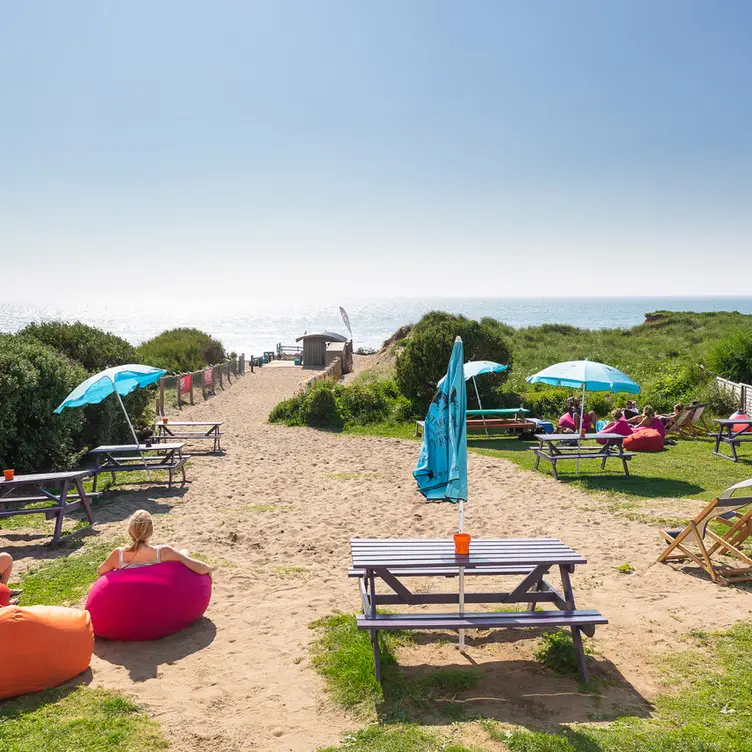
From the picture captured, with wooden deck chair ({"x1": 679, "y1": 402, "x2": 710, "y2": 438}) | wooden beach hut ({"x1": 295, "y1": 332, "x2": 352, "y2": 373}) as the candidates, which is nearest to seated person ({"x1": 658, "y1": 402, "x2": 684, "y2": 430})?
wooden deck chair ({"x1": 679, "y1": 402, "x2": 710, "y2": 438})

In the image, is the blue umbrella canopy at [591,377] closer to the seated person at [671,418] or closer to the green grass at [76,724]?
the seated person at [671,418]

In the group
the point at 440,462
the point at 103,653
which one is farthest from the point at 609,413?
the point at 103,653

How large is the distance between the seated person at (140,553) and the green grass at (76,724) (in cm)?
112

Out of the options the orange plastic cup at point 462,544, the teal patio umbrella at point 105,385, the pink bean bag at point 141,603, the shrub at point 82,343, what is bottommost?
the pink bean bag at point 141,603

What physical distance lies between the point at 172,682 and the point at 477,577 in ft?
10.9

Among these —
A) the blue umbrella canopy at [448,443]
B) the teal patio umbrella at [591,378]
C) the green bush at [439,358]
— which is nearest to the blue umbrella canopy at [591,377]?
the teal patio umbrella at [591,378]

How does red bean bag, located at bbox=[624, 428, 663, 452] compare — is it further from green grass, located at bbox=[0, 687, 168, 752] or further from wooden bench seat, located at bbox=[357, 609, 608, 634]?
green grass, located at bbox=[0, 687, 168, 752]

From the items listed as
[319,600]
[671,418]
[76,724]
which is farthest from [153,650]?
[671,418]

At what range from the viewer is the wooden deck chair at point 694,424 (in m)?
14.8

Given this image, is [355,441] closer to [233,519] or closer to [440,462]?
[233,519]

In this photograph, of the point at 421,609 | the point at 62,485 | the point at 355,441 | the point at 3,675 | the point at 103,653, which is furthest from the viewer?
the point at 355,441

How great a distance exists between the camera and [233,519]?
8.87 meters

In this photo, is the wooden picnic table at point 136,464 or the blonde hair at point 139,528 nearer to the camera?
the blonde hair at point 139,528

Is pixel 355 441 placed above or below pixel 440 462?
below
